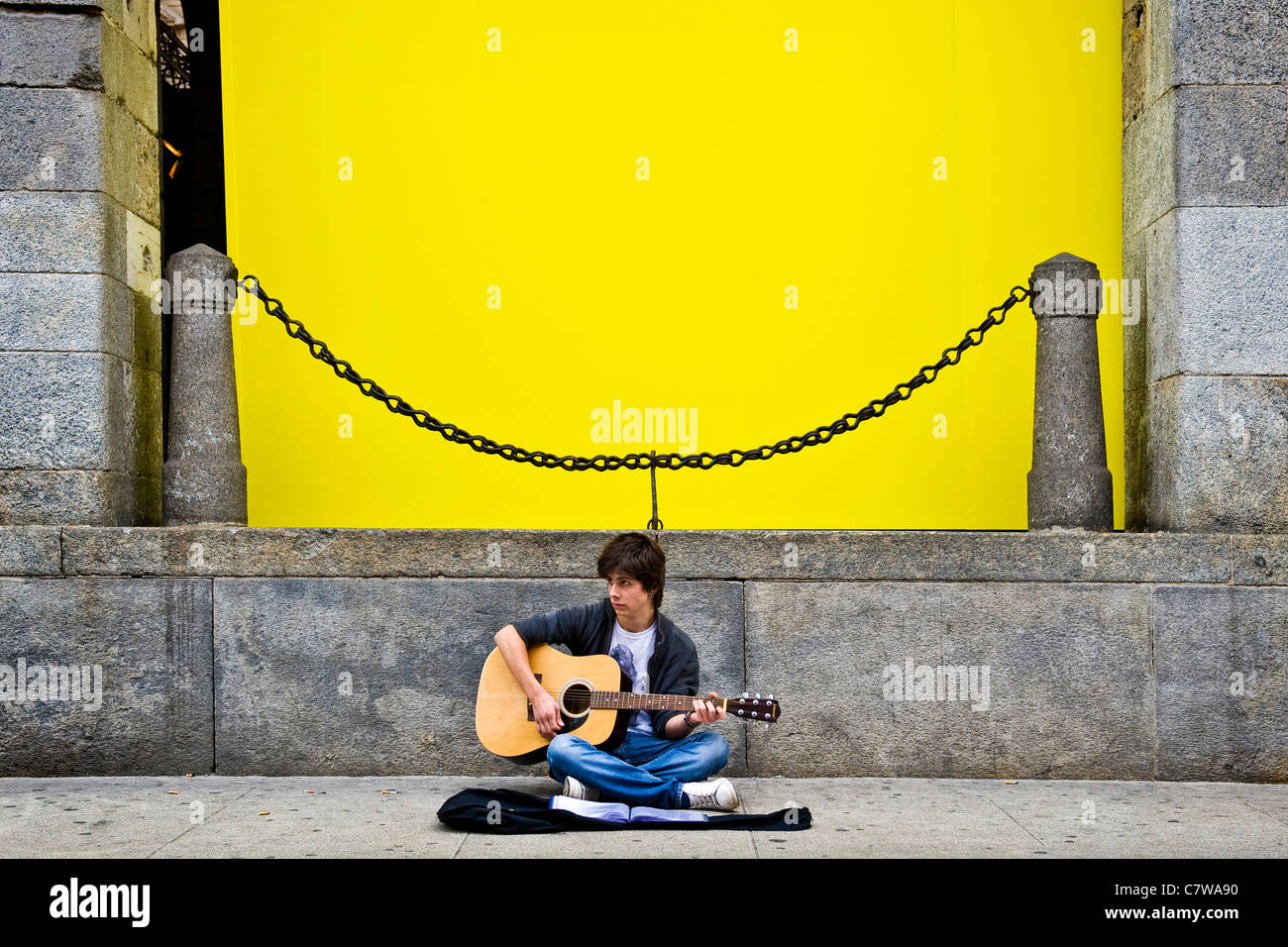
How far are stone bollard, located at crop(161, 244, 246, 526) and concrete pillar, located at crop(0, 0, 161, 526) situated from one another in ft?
0.91

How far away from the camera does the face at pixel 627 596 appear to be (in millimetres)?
4918

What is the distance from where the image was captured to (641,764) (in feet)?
16.6

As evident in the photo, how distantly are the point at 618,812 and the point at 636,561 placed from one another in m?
0.89

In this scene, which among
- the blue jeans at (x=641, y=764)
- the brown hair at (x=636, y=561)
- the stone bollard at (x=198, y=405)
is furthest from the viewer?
the stone bollard at (x=198, y=405)

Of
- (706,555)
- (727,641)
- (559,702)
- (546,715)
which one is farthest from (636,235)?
(546,715)

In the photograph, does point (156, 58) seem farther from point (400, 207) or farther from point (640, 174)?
point (640, 174)

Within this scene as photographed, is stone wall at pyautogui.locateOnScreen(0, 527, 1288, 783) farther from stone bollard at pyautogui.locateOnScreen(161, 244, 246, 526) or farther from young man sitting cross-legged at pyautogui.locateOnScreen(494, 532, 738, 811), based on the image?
young man sitting cross-legged at pyautogui.locateOnScreen(494, 532, 738, 811)

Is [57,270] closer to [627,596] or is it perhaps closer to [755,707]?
[627,596]

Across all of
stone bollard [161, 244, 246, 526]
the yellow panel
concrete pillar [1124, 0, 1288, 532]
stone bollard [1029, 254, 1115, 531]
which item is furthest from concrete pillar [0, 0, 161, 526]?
concrete pillar [1124, 0, 1288, 532]

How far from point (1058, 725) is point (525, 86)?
406 cm

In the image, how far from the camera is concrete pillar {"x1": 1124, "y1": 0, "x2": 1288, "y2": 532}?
19.5 feet

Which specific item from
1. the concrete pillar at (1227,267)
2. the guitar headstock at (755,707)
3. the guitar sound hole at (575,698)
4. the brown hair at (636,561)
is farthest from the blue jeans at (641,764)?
the concrete pillar at (1227,267)

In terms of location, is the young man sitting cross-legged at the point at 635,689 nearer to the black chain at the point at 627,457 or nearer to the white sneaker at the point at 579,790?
the white sneaker at the point at 579,790

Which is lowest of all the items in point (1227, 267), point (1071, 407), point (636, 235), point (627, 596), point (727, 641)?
point (727, 641)
